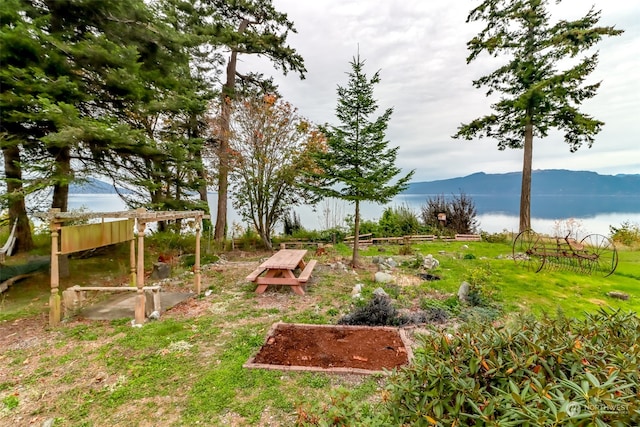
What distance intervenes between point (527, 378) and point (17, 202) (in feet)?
28.5

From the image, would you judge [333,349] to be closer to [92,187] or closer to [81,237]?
[81,237]

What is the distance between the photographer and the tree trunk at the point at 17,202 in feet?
17.9

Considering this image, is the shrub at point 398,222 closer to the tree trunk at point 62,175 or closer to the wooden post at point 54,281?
the tree trunk at point 62,175

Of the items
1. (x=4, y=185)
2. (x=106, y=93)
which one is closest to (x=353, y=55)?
(x=106, y=93)

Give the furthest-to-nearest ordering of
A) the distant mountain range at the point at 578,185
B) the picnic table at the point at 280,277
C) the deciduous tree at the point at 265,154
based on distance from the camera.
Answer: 1. the distant mountain range at the point at 578,185
2. the deciduous tree at the point at 265,154
3. the picnic table at the point at 280,277

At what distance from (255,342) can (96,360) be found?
1864 mm

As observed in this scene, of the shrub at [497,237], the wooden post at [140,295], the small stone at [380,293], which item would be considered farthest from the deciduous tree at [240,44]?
the shrub at [497,237]

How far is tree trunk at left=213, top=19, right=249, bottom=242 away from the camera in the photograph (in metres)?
9.47

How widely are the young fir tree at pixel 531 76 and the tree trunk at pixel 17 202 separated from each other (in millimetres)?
13510

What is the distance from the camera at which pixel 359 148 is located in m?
7.54

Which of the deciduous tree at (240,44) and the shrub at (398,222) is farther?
the shrub at (398,222)

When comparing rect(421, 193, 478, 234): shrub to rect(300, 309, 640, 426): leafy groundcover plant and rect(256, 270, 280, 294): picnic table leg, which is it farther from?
rect(300, 309, 640, 426): leafy groundcover plant

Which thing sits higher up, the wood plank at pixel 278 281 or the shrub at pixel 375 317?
the wood plank at pixel 278 281

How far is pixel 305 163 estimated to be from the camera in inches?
392
